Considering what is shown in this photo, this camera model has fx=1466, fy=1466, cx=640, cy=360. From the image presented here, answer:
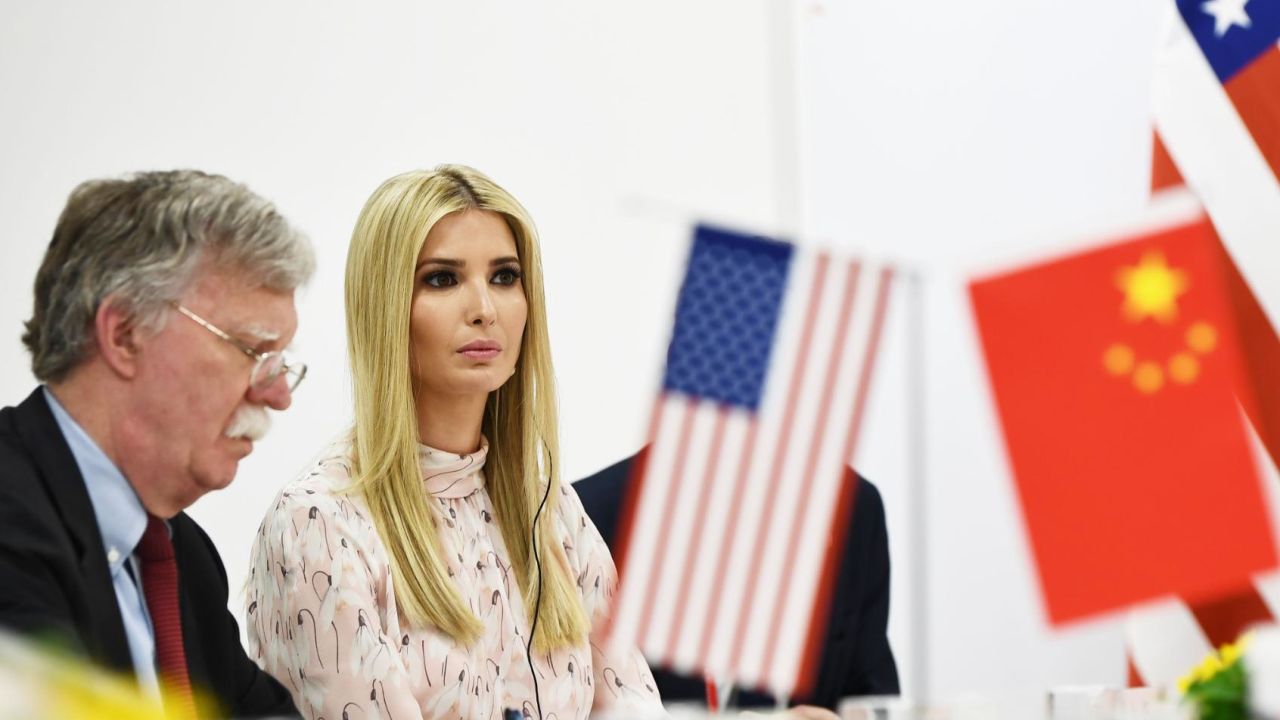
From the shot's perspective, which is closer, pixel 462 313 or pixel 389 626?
pixel 389 626

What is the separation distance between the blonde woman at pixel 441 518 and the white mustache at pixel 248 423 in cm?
39

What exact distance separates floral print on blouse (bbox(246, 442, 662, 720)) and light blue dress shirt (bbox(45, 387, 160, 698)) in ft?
1.27

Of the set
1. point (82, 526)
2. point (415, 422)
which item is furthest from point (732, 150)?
point (82, 526)

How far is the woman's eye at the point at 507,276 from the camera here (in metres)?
2.30

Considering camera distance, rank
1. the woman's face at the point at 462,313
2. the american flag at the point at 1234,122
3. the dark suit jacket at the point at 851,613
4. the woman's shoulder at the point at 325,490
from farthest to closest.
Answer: the american flag at the point at 1234,122, the dark suit jacket at the point at 851,613, the woman's face at the point at 462,313, the woman's shoulder at the point at 325,490

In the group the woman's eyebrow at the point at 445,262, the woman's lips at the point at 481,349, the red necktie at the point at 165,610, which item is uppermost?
the woman's eyebrow at the point at 445,262

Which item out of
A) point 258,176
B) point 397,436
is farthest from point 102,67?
point 397,436

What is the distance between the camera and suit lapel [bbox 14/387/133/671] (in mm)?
1503

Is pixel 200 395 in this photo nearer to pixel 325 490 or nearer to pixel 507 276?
pixel 325 490

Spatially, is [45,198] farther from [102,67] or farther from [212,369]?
[212,369]

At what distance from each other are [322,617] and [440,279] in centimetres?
55

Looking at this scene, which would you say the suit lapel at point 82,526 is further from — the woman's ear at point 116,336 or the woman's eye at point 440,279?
the woman's eye at point 440,279

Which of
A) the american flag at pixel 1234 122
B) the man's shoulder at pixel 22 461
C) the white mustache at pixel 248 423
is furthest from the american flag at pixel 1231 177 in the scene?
the man's shoulder at pixel 22 461

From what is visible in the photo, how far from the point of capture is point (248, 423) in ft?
5.47
